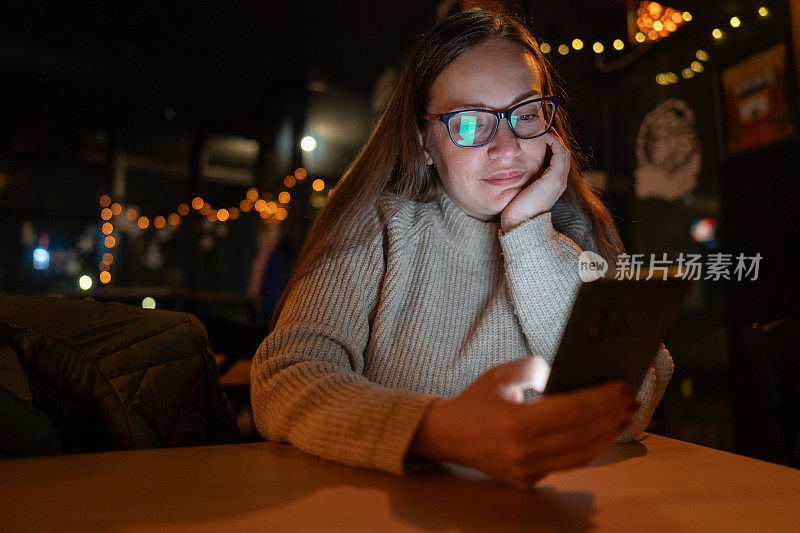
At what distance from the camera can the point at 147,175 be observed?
7398 millimetres

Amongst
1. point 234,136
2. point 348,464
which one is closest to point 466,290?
point 348,464

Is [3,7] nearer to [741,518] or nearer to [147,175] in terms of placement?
[147,175]

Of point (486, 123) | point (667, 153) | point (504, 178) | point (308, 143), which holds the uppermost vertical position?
point (308, 143)

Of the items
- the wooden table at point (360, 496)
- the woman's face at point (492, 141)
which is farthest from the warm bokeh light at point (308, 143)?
the wooden table at point (360, 496)

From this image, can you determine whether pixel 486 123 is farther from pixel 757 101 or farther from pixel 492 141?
pixel 757 101

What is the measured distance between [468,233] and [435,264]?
106 millimetres

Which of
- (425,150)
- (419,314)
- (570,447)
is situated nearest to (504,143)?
(425,150)

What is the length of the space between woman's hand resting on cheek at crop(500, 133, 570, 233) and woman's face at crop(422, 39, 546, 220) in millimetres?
36

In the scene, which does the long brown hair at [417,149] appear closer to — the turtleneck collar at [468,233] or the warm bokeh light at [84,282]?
the turtleneck collar at [468,233]

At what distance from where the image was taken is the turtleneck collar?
3.88ft

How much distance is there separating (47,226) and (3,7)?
300 centimetres

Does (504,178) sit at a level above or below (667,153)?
below

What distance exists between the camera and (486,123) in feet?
3.59

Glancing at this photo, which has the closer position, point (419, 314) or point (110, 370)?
point (110, 370)
